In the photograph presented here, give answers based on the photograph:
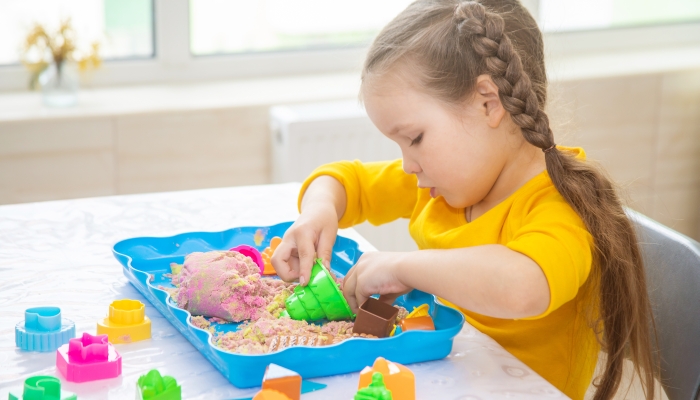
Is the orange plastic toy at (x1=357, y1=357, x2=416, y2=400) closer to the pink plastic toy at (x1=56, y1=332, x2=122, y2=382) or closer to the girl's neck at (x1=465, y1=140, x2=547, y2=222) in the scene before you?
the pink plastic toy at (x1=56, y1=332, x2=122, y2=382)

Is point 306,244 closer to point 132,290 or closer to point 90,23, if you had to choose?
point 132,290

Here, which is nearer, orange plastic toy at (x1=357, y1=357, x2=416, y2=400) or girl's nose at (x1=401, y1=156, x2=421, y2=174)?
orange plastic toy at (x1=357, y1=357, x2=416, y2=400)

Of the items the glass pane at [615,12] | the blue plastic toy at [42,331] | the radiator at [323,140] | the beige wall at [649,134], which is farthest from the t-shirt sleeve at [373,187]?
the glass pane at [615,12]

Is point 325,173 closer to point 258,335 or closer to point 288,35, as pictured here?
point 258,335

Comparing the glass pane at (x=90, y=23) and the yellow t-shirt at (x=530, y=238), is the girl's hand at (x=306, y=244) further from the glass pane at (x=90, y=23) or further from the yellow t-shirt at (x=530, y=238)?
the glass pane at (x=90, y=23)

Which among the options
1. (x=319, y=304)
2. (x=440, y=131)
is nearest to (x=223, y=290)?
(x=319, y=304)

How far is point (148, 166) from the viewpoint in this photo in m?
1.90

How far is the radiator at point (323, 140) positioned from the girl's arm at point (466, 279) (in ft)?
3.55

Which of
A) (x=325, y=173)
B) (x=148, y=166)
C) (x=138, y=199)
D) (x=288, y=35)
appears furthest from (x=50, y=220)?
(x=288, y=35)

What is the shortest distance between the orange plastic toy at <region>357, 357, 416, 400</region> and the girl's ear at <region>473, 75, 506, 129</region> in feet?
1.20

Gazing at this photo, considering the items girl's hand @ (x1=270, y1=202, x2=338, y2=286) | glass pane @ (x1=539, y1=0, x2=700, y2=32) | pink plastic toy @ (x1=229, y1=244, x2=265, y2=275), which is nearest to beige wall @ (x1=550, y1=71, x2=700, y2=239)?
glass pane @ (x1=539, y1=0, x2=700, y2=32)

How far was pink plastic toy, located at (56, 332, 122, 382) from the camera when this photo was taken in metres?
0.66

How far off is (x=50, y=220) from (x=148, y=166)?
0.80m

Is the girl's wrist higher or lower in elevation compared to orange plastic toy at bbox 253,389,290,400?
higher
